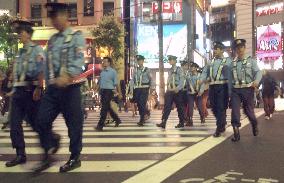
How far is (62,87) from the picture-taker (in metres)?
5.43

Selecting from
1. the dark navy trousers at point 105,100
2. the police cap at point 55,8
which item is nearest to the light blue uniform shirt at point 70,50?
the police cap at point 55,8

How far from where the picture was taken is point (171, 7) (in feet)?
164

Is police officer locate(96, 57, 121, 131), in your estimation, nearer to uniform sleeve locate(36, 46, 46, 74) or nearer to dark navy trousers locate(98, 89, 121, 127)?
dark navy trousers locate(98, 89, 121, 127)

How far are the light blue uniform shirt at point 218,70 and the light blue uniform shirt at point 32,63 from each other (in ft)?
13.1

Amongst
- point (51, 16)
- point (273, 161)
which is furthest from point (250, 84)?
point (51, 16)

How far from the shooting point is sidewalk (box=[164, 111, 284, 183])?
503 centimetres

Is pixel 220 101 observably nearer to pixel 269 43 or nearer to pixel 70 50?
pixel 70 50

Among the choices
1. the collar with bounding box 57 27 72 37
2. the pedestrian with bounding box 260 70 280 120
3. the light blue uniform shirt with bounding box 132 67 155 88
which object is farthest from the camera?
the pedestrian with bounding box 260 70 280 120

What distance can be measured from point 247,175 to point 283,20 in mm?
75287

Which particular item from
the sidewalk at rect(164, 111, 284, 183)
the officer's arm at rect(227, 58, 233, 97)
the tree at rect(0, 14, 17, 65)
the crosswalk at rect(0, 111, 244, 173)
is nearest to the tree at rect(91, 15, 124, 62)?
the tree at rect(0, 14, 17, 65)

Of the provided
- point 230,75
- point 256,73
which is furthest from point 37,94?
point 256,73

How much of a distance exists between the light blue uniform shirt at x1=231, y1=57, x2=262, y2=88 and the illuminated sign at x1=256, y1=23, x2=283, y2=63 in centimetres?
6998

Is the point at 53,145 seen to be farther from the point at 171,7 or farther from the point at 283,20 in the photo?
the point at 283,20

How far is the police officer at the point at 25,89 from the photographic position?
19.5ft
